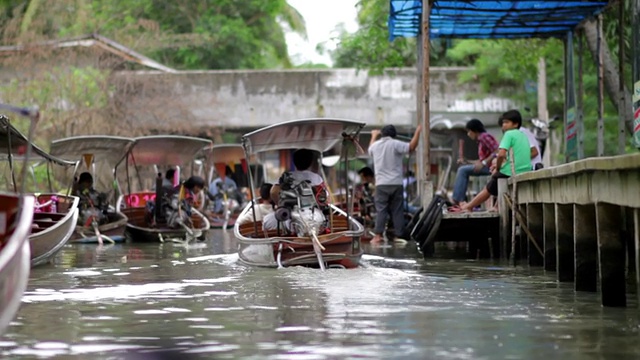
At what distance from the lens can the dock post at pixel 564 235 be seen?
11.0 m

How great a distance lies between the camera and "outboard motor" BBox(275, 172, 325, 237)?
12773 mm

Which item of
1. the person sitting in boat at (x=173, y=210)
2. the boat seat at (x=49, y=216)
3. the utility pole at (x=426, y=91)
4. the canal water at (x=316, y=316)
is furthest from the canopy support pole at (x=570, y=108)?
the boat seat at (x=49, y=216)

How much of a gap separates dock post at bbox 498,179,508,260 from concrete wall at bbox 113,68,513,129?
17.1 metres

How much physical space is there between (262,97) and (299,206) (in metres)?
19.7

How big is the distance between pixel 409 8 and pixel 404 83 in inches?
599

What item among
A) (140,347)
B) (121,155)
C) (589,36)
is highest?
(589,36)

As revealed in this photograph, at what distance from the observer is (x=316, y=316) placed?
27.8ft

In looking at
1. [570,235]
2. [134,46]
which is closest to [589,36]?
[570,235]

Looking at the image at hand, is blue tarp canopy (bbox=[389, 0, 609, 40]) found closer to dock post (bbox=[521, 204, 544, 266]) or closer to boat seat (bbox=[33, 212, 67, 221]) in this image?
dock post (bbox=[521, 204, 544, 266])

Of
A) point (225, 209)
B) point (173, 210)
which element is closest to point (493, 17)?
point (173, 210)

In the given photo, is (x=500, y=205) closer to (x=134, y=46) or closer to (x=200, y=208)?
(x=200, y=208)

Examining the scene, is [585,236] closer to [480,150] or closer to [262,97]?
[480,150]

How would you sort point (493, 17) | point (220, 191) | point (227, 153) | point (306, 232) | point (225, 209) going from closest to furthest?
point (306, 232) → point (493, 17) → point (225, 209) → point (220, 191) → point (227, 153)

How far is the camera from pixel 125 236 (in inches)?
826
